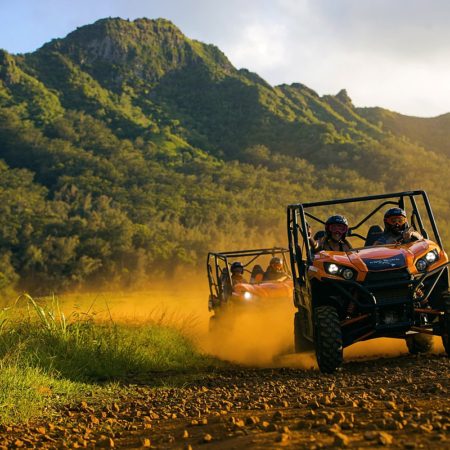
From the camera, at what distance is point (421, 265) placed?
8.34 m

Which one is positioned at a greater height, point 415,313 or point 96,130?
point 96,130

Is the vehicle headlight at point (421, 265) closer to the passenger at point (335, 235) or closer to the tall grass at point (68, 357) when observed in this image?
the passenger at point (335, 235)

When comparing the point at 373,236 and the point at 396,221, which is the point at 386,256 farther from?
the point at 373,236

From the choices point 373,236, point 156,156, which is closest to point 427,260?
point 373,236

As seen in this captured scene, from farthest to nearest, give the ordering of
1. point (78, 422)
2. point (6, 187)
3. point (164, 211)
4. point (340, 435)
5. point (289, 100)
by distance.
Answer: point (289, 100), point (6, 187), point (164, 211), point (78, 422), point (340, 435)

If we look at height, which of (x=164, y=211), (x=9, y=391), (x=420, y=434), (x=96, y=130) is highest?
(x=96, y=130)

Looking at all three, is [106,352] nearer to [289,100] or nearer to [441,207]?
[441,207]

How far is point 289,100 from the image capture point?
131 meters

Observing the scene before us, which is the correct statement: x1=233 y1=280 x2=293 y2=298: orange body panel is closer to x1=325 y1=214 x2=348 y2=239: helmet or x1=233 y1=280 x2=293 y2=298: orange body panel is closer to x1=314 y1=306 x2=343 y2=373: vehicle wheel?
x1=325 y1=214 x2=348 y2=239: helmet

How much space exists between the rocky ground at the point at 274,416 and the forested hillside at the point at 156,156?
37622mm

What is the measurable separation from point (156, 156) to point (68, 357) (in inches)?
3405

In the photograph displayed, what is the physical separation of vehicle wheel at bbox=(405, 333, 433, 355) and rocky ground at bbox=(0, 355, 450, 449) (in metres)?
1.89

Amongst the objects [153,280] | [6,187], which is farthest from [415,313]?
[6,187]

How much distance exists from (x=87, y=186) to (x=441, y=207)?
3678 centimetres
